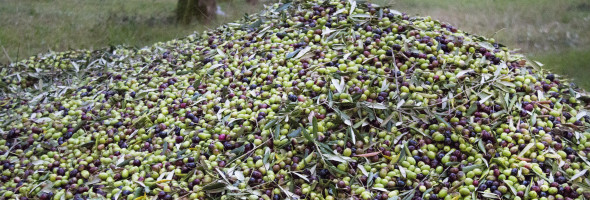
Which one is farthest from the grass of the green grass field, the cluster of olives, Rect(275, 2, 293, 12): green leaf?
the cluster of olives

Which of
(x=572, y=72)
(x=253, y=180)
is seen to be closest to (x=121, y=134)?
(x=253, y=180)

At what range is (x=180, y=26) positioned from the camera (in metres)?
4.18

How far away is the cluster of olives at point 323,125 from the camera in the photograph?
1.81 meters

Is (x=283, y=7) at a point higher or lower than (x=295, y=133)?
higher

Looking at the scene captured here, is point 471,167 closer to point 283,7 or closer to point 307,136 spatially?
point 307,136

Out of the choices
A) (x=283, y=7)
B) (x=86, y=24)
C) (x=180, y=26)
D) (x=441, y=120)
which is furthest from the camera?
(x=180, y=26)

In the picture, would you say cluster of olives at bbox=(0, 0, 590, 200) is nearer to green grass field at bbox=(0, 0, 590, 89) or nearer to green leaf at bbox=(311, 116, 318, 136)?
green leaf at bbox=(311, 116, 318, 136)

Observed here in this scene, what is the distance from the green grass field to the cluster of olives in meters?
0.66

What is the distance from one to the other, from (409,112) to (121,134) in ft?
4.13

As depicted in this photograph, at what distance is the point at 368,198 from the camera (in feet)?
5.72

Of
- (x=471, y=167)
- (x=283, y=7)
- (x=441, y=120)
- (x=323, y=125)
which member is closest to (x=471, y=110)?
(x=441, y=120)

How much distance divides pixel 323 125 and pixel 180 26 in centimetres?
256

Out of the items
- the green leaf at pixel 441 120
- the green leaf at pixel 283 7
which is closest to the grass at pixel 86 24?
the green leaf at pixel 283 7

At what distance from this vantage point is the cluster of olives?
5.93 ft
